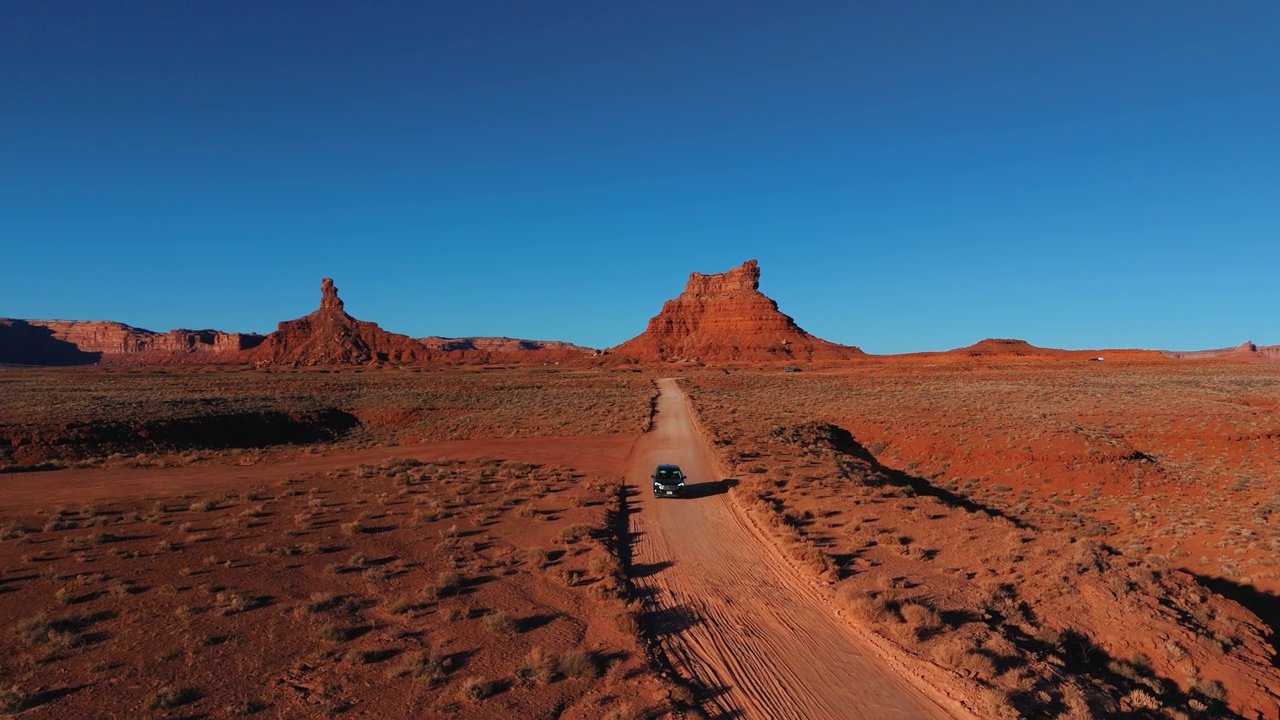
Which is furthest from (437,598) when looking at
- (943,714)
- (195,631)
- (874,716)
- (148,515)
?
(148,515)

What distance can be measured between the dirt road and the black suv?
6.69 feet

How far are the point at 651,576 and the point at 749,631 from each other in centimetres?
321

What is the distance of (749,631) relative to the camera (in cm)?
1123

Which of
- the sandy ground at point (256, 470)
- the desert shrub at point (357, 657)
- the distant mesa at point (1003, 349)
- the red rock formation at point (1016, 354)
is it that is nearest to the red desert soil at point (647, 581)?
the desert shrub at point (357, 657)

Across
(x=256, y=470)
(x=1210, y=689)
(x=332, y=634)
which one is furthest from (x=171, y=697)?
(x=256, y=470)

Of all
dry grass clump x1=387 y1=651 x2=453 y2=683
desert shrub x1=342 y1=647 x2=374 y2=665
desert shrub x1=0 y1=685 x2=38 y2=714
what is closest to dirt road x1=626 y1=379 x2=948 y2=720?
dry grass clump x1=387 y1=651 x2=453 y2=683

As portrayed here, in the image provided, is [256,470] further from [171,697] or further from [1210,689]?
[1210,689]

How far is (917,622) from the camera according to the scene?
11172 mm

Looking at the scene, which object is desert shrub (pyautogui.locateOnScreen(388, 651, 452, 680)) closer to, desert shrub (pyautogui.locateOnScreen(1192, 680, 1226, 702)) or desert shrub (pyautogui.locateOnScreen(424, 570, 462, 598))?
desert shrub (pyautogui.locateOnScreen(424, 570, 462, 598))

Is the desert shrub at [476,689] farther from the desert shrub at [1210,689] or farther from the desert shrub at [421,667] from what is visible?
the desert shrub at [1210,689]

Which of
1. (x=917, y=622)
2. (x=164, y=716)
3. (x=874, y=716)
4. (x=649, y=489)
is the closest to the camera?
(x=164, y=716)

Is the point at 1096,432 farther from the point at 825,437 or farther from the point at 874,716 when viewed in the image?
the point at 874,716

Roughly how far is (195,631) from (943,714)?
479 inches

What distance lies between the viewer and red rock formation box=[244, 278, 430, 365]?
166 metres
